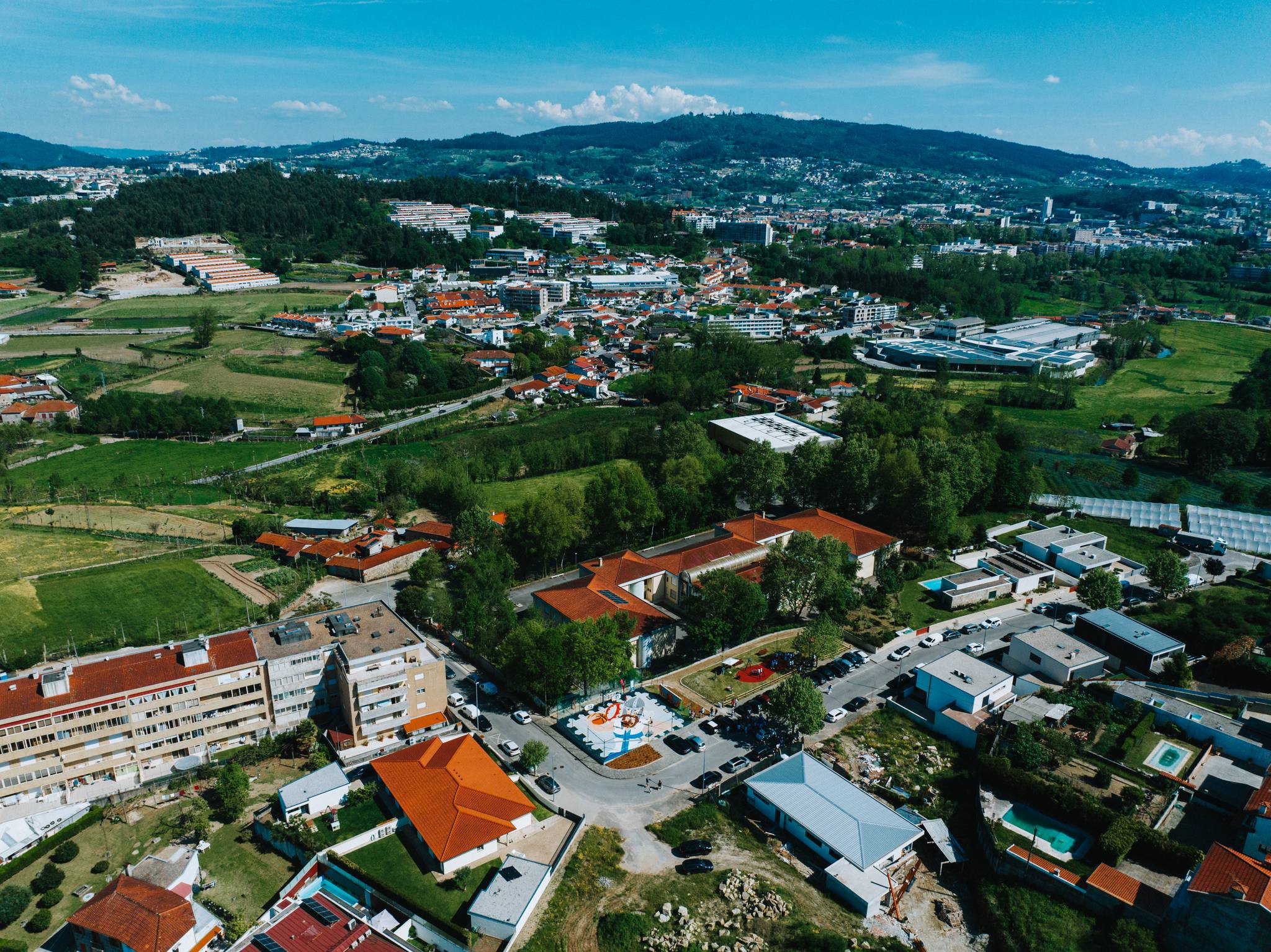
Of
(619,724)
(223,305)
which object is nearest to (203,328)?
(223,305)

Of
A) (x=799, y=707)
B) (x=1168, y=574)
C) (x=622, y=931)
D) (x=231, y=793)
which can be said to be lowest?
(x=622, y=931)

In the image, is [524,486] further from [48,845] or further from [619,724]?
[48,845]

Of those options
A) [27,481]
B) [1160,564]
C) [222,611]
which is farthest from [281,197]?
[1160,564]

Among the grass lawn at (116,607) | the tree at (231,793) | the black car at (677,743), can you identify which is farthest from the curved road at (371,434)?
the black car at (677,743)

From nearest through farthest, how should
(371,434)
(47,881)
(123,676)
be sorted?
(47,881) < (123,676) < (371,434)

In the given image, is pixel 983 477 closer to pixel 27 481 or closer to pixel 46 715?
pixel 46 715

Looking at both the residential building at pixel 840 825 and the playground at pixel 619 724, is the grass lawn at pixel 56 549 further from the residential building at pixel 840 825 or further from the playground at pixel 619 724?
the residential building at pixel 840 825
